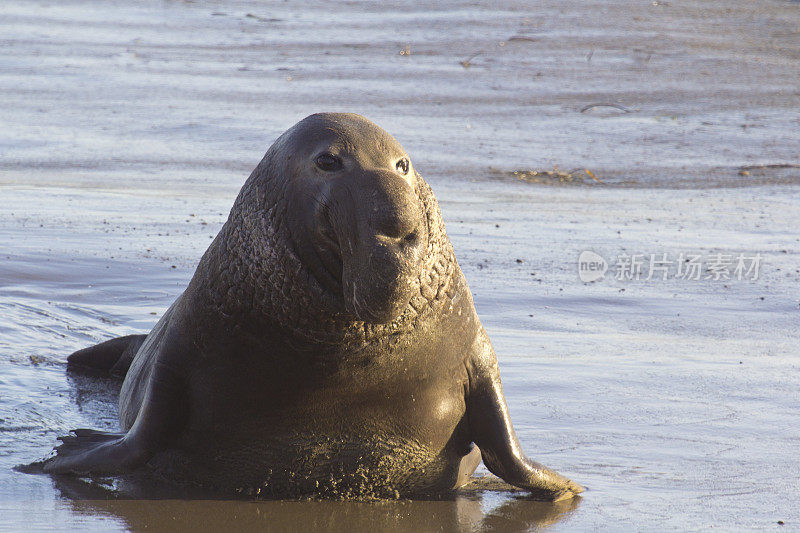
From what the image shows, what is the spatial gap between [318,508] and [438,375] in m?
0.63

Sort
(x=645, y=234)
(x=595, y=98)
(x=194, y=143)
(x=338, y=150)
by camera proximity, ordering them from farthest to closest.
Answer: (x=595, y=98) < (x=194, y=143) < (x=645, y=234) < (x=338, y=150)

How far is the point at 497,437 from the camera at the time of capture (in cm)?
453

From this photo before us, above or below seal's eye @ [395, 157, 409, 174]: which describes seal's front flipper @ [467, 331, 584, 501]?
below

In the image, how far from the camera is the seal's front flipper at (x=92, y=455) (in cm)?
448

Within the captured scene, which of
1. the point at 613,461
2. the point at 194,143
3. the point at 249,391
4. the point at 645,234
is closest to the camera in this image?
the point at 249,391

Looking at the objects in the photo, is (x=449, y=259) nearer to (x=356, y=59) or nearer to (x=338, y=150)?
(x=338, y=150)

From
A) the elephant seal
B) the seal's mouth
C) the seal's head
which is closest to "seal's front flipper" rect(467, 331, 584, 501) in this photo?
the elephant seal

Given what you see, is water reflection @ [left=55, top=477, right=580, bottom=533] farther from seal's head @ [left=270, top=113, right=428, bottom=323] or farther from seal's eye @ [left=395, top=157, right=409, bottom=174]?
seal's eye @ [left=395, top=157, right=409, bottom=174]

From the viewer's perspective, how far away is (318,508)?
436 cm

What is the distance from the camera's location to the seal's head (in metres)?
3.57

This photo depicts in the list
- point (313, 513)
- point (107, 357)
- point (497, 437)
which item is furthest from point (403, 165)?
point (107, 357)

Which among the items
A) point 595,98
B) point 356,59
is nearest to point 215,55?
point 356,59

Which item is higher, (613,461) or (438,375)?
(438,375)

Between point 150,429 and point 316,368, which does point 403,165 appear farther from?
point 150,429
